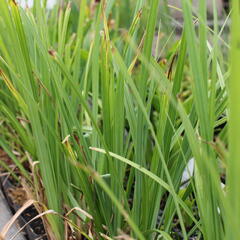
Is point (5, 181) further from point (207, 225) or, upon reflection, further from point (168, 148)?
point (207, 225)

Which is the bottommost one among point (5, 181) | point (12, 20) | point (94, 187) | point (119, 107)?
point (5, 181)

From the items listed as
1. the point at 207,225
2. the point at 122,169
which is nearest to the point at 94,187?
the point at 122,169

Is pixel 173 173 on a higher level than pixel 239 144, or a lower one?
lower

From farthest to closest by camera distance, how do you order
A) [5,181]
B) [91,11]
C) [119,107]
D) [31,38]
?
[91,11], [5,181], [31,38], [119,107]

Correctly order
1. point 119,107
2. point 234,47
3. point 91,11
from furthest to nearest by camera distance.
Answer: point 91,11, point 119,107, point 234,47

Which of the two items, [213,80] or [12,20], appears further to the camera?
[12,20]

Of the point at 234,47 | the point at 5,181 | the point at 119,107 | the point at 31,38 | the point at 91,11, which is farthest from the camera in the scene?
the point at 91,11

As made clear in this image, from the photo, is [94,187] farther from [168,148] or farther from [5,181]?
[5,181]

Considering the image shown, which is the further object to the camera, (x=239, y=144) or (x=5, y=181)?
(x=5, y=181)

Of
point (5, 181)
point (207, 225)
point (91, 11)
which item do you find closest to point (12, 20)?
point (207, 225)
